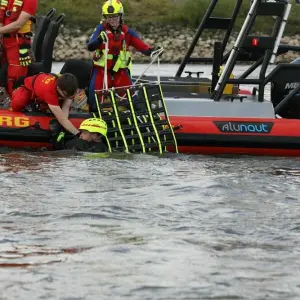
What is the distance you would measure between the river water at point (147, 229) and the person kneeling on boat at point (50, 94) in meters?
0.44

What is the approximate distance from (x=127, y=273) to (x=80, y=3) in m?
37.8

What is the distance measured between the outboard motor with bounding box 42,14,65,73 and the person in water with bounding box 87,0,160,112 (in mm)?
537

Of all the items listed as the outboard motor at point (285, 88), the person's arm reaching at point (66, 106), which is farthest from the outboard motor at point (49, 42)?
the outboard motor at point (285, 88)

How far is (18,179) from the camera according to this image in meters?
7.95

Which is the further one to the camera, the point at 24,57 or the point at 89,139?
the point at 24,57

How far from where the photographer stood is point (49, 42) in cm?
1005

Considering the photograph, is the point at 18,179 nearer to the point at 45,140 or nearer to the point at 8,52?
the point at 45,140

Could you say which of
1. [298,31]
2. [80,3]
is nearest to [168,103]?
[298,31]

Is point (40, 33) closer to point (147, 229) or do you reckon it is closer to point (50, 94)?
point (50, 94)

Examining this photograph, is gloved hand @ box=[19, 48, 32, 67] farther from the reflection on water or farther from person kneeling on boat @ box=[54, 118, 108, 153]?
the reflection on water

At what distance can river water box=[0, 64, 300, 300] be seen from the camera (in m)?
5.21

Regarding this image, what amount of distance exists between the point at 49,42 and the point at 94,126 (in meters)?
1.30

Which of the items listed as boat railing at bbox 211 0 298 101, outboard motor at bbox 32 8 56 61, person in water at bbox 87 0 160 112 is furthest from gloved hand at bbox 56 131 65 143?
outboard motor at bbox 32 8 56 61

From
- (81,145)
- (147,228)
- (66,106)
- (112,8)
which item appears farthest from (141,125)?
(147,228)
